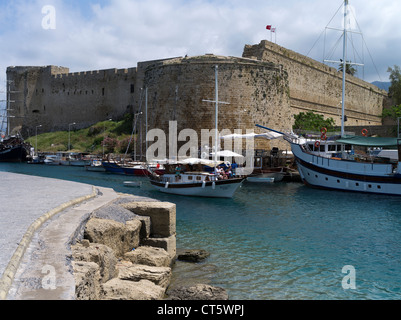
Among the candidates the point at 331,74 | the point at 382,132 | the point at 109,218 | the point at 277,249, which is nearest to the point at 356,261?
the point at 277,249

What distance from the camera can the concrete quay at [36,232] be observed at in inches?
116

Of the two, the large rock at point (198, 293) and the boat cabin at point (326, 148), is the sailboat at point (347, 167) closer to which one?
the boat cabin at point (326, 148)

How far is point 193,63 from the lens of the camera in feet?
85.7

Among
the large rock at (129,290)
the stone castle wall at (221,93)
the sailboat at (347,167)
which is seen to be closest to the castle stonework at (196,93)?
the stone castle wall at (221,93)

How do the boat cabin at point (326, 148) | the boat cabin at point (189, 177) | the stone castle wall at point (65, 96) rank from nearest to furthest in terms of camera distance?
the boat cabin at point (189, 177), the boat cabin at point (326, 148), the stone castle wall at point (65, 96)

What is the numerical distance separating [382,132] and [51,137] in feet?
112

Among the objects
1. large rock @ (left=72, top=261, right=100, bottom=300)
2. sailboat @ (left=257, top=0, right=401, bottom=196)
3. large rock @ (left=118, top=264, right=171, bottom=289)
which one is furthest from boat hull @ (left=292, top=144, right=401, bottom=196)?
large rock @ (left=72, top=261, right=100, bottom=300)

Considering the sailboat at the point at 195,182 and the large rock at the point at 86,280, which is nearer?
the large rock at the point at 86,280

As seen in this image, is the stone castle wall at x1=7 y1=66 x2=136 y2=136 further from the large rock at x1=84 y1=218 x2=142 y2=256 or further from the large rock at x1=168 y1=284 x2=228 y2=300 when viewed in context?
the large rock at x1=168 y1=284 x2=228 y2=300

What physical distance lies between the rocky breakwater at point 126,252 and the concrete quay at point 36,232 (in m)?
0.17

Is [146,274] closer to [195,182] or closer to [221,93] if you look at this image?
[195,182]

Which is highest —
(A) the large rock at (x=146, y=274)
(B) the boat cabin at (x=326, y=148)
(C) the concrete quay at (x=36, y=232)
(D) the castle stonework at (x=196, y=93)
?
(D) the castle stonework at (x=196, y=93)
